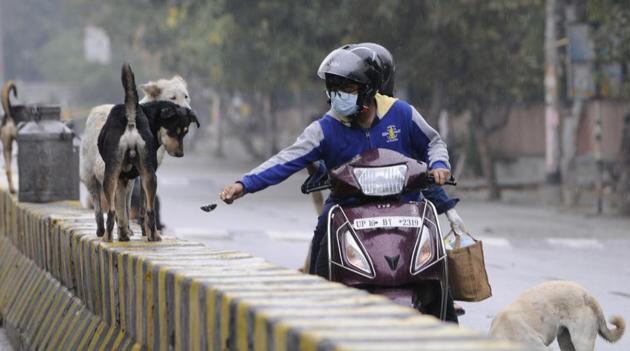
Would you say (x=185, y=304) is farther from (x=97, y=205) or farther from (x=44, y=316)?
(x=44, y=316)

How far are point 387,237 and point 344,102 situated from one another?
0.79 metres

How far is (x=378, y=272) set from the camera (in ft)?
22.6

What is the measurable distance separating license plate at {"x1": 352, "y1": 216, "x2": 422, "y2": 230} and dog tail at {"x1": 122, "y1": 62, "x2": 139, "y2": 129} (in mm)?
1628

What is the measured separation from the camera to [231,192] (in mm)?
7305

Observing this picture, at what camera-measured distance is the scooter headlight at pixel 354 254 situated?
6.95 meters

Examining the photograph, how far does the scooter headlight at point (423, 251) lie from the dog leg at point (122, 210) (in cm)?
188

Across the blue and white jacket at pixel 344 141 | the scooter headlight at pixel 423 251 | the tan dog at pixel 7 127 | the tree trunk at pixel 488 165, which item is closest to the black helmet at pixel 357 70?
the blue and white jacket at pixel 344 141

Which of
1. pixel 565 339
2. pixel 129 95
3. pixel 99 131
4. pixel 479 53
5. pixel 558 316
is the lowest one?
pixel 565 339

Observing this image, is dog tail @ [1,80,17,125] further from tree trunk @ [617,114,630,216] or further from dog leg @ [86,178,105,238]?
tree trunk @ [617,114,630,216]

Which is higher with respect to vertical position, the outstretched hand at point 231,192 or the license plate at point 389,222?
the outstretched hand at point 231,192

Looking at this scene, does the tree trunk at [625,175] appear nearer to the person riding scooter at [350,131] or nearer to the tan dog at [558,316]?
the tan dog at [558,316]

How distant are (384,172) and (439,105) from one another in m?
22.4

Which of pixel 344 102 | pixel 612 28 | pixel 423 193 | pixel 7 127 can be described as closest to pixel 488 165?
pixel 612 28

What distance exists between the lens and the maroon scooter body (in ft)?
22.7
